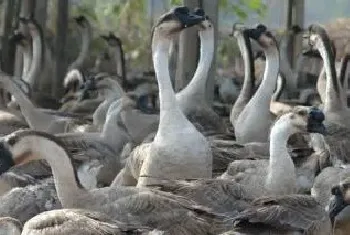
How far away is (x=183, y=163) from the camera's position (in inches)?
367

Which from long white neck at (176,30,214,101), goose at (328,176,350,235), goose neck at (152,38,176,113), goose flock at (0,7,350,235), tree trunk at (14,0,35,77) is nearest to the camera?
goose flock at (0,7,350,235)

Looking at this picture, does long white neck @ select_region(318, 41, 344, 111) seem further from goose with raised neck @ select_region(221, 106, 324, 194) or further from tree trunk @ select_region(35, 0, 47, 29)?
tree trunk @ select_region(35, 0, 47, 29)

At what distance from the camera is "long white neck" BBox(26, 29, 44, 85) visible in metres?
18.0

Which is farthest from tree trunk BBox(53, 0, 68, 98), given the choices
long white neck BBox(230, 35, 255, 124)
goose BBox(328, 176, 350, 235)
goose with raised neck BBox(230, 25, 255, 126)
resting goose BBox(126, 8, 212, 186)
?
goose BBox(328, 176, 350, 235)

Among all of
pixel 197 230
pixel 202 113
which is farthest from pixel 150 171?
pixel 202 113

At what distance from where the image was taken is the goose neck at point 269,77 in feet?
40.3

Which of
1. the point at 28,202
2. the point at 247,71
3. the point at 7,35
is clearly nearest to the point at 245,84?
the point at 247,71

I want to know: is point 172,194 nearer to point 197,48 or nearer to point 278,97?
point 197,48

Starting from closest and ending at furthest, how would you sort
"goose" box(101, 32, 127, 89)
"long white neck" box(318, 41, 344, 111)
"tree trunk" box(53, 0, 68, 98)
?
1. "long white neck" box(318, 41, 344, 111)
2. "tree trunk" box(53, 0, 68, 98)
3. "goose" box(101, 32, 127, 89)

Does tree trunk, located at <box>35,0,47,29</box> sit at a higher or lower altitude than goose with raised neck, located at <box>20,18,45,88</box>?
higher

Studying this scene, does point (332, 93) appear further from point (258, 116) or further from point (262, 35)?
point (258, 116)

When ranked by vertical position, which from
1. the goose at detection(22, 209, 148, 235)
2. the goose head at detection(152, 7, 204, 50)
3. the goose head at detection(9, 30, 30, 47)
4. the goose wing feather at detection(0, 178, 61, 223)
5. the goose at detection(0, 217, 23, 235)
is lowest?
the goose wing feather at detection(0, 178, 61, 223)

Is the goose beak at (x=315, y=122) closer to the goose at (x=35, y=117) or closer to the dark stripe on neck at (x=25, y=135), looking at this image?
the dark stripe on neck at (x=25, y=135)

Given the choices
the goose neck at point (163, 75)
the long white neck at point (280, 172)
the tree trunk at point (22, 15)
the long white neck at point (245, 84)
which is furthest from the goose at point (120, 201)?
the tree trunk at point (22, 15)
